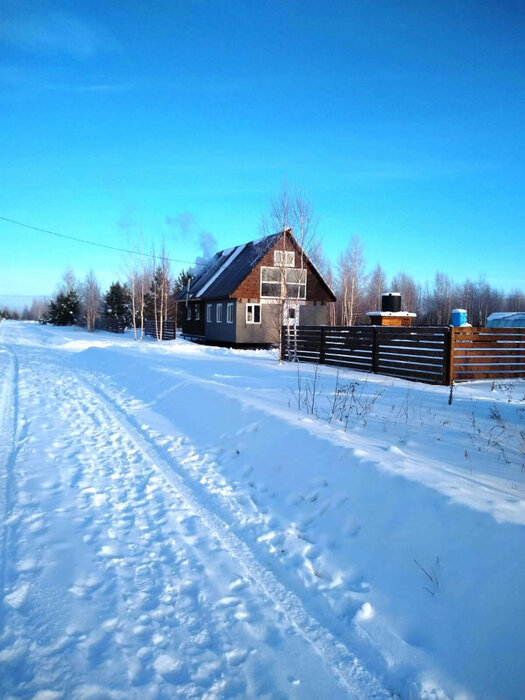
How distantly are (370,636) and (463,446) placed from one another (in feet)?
11.3

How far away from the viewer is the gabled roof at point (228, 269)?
2681cm

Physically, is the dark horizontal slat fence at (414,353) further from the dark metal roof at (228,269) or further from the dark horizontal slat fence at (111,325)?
the dark horizontal slat fence at (111,325)

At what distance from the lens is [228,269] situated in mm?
30500

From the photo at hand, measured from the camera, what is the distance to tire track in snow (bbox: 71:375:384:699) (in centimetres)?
241

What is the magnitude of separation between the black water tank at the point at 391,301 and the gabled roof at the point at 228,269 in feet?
27.3

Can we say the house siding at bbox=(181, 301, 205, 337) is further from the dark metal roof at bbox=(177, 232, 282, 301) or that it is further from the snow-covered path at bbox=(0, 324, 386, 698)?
the snow-covered path at bbox=(0, 324, 386, 698)

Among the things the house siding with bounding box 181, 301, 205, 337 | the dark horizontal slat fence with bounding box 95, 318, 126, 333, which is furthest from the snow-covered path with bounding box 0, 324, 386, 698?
the dark horizontal slat fence with bounding box 95, 318, 126, 333

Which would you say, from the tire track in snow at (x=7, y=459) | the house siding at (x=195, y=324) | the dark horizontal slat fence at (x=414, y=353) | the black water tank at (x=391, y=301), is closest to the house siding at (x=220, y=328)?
the house siding at (x=195, y=324)

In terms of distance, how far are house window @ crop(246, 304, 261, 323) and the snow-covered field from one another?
20.9m

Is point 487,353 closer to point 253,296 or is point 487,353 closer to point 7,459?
point 7,459

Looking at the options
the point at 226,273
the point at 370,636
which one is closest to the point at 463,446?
the point at 370,636

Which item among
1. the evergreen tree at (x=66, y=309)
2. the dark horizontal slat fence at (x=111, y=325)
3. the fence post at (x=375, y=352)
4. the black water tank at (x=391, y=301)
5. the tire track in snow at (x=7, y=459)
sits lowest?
the tire track in snow at (x=7, y=459)

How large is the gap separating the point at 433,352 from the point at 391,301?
6.15 metres

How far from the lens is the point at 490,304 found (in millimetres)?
77688
